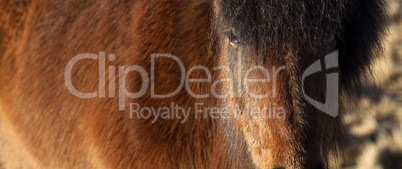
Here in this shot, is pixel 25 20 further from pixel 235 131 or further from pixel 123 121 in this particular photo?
pixel 235 131

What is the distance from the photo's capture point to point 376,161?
14.5 ft

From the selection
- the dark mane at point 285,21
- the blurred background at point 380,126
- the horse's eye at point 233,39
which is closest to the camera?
the dark mane at point 285,21

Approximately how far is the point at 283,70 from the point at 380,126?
3.51 metres

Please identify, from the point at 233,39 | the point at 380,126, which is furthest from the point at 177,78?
the point at 380,126

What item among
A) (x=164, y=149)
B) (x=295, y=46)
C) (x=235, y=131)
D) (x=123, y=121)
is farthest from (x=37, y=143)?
(x=295, y=46)

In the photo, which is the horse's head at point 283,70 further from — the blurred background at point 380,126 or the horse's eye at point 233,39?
the blurred background at point 380,126

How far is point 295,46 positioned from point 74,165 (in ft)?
4.29

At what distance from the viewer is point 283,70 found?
1.62m

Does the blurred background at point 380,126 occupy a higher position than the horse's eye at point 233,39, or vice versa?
the horse's eye at point 233,39

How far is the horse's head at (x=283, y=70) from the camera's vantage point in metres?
1.60

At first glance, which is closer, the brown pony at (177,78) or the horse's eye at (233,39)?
the brown pony at (177,78)

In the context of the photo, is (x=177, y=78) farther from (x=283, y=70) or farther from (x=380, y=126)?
(x=380, y=126)

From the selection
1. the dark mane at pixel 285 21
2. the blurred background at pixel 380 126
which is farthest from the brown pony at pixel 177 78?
the blurred background at pixel 380 126

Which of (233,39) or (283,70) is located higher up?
(233,39)
